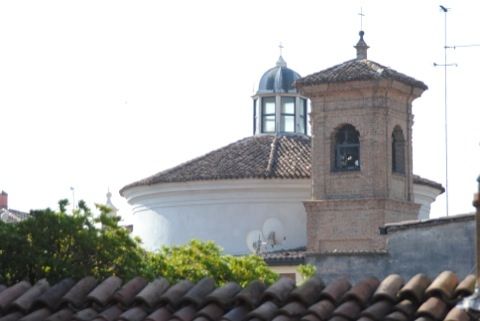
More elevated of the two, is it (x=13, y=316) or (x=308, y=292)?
(x=308, y=292)

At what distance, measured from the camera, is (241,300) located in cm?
1181

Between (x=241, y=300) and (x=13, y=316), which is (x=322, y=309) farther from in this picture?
(x=13, y=316)

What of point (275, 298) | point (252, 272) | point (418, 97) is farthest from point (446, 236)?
point (418, 97)

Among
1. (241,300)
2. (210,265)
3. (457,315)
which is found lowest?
(457,315)

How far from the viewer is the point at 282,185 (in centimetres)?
5297

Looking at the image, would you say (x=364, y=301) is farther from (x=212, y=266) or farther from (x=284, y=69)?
(x=284, y=69)

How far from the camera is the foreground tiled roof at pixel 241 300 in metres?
11.4

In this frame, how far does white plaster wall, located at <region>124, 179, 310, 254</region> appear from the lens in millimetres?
52938

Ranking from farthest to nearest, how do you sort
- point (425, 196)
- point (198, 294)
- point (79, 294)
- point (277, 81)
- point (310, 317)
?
1. point (277, 81)
2. point (425, 196)
3. point (79, 294)
4. point (198, 294)
5. point (310, 317)

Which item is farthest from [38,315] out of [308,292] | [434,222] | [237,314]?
[434,222]

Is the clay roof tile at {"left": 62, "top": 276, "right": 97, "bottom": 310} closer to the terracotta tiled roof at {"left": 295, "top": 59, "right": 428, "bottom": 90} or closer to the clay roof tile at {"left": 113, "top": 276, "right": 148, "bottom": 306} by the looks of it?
the clay roof tile at {"left": 113, "top": 276, "right": 148, "bottom": 306}

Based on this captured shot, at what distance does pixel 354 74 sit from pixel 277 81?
6.67 meters

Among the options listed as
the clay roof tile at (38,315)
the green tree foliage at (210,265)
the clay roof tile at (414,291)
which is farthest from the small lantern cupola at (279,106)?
the clay roof tile at (414,291)

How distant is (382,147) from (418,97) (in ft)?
7.08
